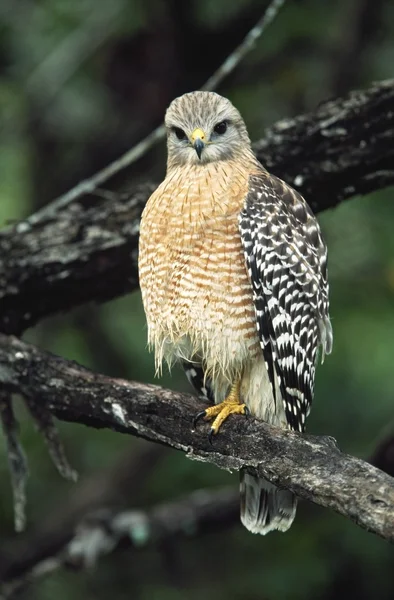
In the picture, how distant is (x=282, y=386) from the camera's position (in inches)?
172

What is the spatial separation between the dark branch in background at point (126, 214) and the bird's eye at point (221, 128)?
38 cm

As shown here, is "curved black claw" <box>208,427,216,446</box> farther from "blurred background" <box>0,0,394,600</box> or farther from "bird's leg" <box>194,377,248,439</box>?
"blurred background" <box>0,0,394,600</box>

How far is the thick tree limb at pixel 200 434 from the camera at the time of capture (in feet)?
10.9

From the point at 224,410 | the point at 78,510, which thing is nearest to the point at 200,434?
the point at 224,410

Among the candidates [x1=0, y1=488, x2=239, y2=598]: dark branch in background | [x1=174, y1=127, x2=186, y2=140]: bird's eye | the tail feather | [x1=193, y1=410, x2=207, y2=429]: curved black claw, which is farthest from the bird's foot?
[x1=0, y1=488, x2=239, y2=598]: dark branch in background

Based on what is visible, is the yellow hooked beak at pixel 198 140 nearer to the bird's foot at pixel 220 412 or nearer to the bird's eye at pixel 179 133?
the bird's eye at pixel 179 133

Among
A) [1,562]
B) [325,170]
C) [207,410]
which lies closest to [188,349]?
[207,410]

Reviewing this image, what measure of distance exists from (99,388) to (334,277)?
9.45 ft

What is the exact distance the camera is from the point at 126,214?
5117 millimetres

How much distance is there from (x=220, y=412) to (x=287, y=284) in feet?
2.21

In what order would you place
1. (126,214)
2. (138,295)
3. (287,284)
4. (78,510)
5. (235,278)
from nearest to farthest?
(235,278) → (287,284) → (126,214) → (78,510) → (138,295)

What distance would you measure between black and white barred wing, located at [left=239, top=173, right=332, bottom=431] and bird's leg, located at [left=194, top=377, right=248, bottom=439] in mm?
190

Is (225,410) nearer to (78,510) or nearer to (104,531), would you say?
(104,531)

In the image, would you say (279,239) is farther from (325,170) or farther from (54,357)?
(54,357)
